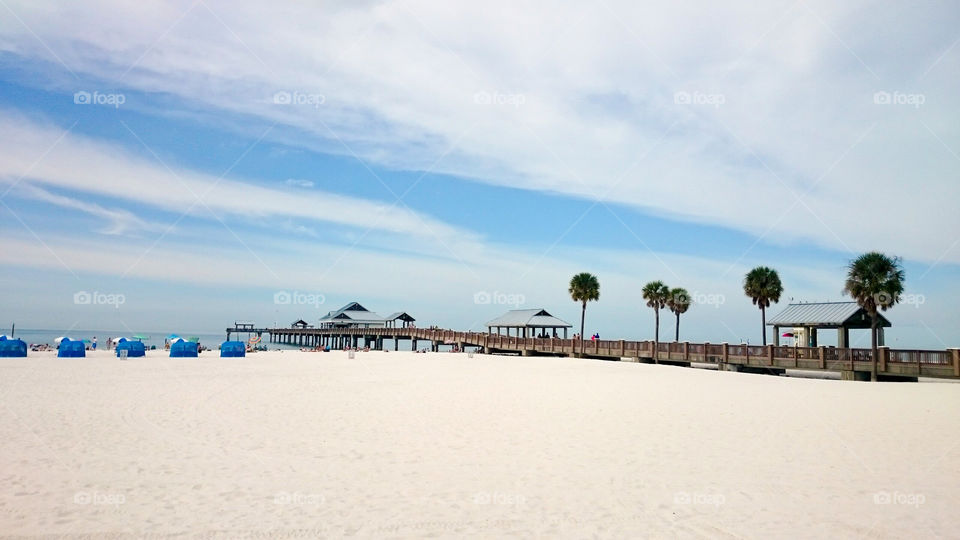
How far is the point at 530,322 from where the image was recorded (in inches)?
2121

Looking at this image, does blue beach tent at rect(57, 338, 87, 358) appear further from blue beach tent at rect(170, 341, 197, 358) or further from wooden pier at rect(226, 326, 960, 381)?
wooden pier at rect(226, 326, 960, 381)

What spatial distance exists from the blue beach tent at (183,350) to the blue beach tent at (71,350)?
502 centimetres

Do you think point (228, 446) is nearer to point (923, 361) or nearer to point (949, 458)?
point (949, 458)

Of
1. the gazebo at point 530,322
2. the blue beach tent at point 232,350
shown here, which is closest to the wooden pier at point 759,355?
Answer: the gazebo at point 530,322

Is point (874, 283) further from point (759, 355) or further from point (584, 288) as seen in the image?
point (584, 288)

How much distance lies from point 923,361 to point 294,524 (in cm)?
2639

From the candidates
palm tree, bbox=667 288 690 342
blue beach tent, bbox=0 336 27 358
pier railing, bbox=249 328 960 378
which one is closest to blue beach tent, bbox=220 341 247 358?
blue beach tent, bbox=0 336 27 358

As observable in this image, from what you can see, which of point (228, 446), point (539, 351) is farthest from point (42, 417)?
point (539, 351)

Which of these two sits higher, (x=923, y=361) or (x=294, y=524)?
(x=923, y=361)

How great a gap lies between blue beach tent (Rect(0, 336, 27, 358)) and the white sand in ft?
76.8

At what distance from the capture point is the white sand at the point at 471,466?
634cm

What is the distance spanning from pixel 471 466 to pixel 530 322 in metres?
45.5

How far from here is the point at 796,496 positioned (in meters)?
7.38

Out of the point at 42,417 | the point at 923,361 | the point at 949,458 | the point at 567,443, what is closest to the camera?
the point at 949,458
